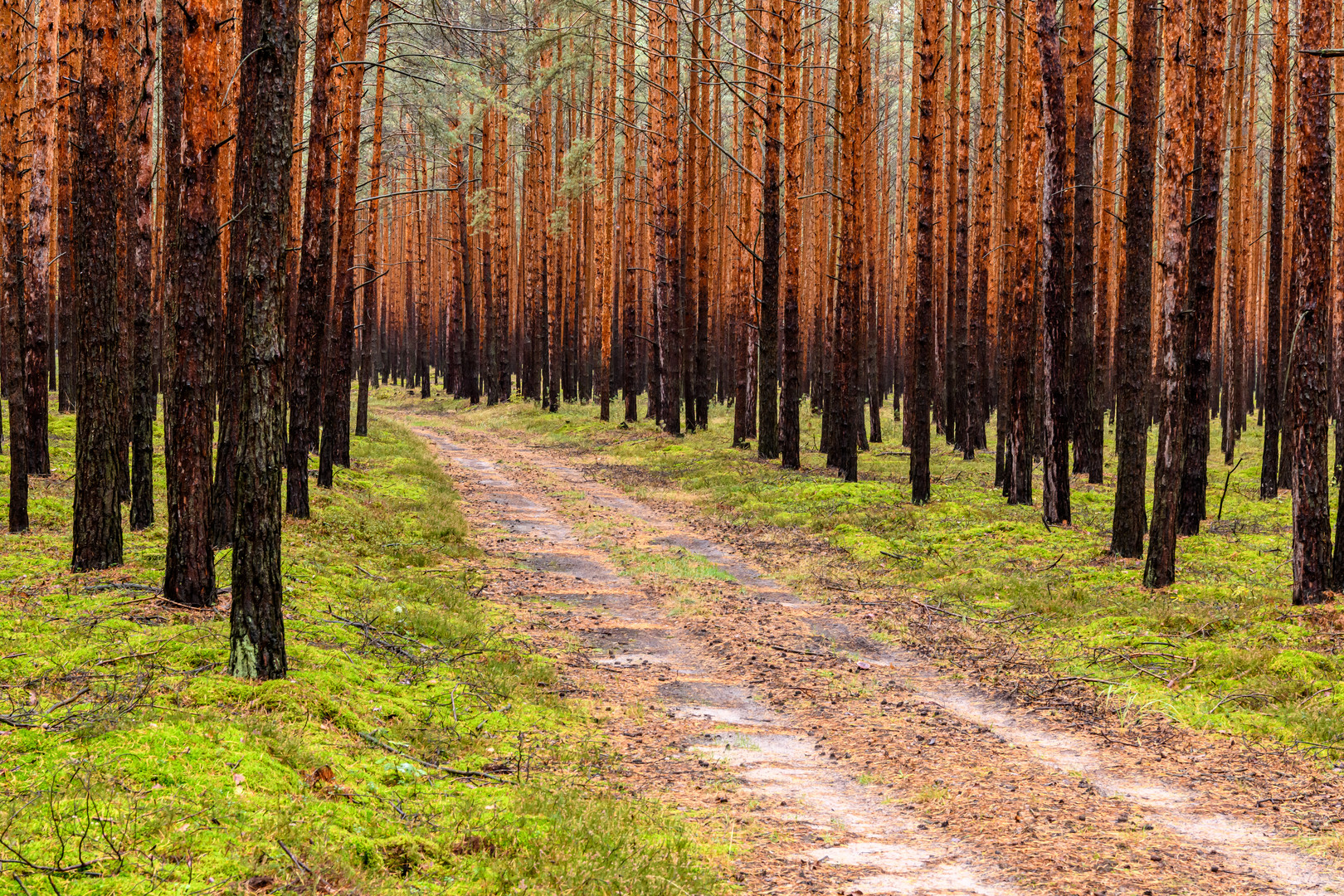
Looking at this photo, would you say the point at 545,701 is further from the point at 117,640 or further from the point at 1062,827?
the point at 1062,827

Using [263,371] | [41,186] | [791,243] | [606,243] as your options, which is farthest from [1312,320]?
[606,243]

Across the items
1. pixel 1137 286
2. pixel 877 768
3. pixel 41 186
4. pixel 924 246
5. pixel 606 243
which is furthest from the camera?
pixel 606 243

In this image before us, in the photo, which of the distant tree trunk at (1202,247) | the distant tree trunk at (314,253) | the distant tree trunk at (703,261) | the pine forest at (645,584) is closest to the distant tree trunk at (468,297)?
the distant tree trunk at (703,261)

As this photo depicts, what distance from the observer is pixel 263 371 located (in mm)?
6152

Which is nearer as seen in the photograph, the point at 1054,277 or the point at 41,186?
the point at 41,186

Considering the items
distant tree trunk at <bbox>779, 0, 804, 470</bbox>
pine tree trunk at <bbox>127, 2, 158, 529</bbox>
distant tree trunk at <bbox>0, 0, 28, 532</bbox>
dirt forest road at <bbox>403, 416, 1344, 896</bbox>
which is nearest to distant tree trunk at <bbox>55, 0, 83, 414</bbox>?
distant tree trunk at <bbox>0, 0, 28, 532</bbox>

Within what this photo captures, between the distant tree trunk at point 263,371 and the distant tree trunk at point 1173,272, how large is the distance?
851 cm

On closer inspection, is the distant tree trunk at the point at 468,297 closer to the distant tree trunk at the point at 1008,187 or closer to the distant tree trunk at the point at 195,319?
the distant tree trunk at the point at 1008,187

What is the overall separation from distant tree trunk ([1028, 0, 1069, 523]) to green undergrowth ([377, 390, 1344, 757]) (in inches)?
28.4

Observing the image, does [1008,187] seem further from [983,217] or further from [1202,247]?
[1202,247]

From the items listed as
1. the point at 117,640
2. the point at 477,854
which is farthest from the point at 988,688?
the point at 117,640

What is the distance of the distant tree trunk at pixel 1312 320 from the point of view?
877cm

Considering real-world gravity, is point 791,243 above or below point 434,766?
above

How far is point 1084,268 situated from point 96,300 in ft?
47.9
